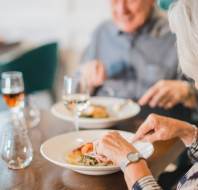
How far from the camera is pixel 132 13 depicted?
7.67 feet

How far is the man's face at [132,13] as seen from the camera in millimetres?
2324

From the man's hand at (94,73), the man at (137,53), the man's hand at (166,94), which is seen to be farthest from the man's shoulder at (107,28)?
the man's hand at (166,94)

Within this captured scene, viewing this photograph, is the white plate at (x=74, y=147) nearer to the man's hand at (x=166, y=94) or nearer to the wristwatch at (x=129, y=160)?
the wristwatch at (x=129, y=160)

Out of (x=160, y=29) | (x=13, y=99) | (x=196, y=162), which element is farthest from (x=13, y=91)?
(x=160, y=29)

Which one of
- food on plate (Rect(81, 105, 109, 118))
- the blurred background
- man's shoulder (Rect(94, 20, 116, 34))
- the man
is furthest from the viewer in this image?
the blurred background

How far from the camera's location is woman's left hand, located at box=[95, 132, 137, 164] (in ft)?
3.61

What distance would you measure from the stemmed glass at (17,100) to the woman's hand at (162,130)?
0.49m

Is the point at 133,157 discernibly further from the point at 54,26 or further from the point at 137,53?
the point at 54,26

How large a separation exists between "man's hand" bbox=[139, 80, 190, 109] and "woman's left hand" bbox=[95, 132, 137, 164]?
716 mm

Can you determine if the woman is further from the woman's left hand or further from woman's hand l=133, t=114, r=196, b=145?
woman's hand l=133, t=114, r=196, b=145

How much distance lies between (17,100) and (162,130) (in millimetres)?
602

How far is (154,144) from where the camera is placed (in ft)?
4.42

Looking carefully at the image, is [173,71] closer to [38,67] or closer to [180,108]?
[180,108]

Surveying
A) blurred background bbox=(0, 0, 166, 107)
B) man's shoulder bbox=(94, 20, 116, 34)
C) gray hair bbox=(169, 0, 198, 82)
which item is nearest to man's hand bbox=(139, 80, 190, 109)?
man's shoulder bbox=(94, 20, 116, 34)
